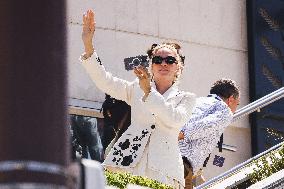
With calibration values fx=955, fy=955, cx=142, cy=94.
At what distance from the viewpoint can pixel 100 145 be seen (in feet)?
44.0

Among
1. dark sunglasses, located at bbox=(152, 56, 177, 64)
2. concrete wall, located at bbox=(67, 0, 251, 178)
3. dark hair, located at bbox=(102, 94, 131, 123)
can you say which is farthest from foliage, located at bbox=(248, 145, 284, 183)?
concrete wall, located at bbox=(67, 0, 251, 178)

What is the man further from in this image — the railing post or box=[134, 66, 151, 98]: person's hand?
the railing post

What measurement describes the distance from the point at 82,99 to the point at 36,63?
1223 centimetres

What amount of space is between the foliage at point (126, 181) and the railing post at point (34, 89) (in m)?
3.25

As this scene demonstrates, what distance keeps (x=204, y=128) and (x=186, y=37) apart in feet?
28.7

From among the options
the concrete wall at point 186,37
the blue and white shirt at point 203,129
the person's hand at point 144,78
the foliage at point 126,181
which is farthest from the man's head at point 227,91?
Answer: the concrete wall at point 186,37

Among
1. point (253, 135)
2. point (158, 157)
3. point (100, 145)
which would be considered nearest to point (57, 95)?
point (158, 157)

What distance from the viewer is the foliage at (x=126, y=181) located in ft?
17.7

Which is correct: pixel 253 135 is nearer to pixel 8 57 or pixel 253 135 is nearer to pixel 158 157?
pixel 158 157

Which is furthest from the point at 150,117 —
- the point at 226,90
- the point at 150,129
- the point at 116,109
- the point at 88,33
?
the point at 226,90

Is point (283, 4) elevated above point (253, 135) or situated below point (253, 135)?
above

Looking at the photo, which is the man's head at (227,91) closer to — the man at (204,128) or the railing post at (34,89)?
the man at (204,128)

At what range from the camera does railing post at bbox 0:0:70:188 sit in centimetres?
209

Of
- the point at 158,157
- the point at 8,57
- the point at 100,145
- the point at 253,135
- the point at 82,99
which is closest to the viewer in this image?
the point at 8,57
